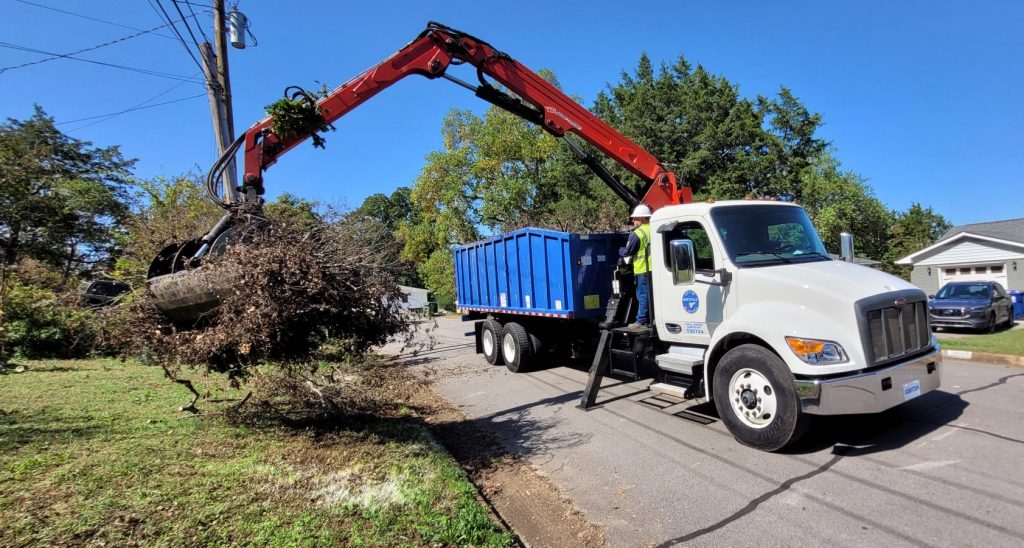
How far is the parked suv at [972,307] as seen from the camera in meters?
12.7

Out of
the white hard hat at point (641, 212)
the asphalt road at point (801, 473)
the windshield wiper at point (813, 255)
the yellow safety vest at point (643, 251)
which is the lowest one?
the asphalt road at point (801, 473)

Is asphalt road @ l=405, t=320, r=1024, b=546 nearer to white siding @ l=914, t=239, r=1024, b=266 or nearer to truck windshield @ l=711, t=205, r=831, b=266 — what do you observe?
truck windshield @ l=711, t=205, r=831, b=266

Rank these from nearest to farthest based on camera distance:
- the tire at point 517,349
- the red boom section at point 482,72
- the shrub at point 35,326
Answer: the red boom section at point 482,72 → the tire at point 517,349 → the shrub at point 35,326

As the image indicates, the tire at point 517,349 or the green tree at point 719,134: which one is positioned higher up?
the green tree at point 719,134

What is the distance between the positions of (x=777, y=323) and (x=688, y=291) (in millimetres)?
1220

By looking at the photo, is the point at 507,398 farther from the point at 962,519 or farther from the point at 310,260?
the point at 962,519

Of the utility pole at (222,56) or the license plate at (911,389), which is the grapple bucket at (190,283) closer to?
the utility pole at (222,56)

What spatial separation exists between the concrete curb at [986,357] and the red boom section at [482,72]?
19.2 ft

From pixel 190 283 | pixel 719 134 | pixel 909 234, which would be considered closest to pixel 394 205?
pixel 719 134

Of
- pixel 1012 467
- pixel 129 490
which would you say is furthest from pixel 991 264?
pixel 129 490

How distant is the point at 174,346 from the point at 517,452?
3.41m

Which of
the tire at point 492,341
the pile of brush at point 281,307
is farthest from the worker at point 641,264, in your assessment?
the tire at point 492,341

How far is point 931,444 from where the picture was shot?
4.54 m

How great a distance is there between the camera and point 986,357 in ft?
28.1
